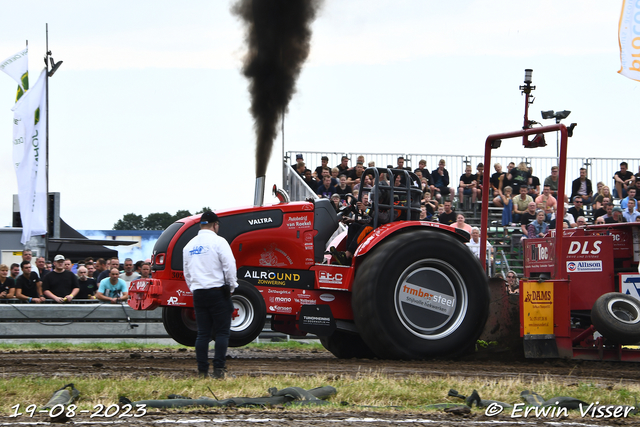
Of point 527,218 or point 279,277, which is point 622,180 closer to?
point 527,218

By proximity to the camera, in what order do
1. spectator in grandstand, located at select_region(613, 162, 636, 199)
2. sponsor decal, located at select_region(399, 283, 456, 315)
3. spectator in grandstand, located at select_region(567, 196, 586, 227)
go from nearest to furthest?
1. sponsor decal, located at select_region(399, 283, 456, 315)
2. spectator in grandstand, located at select_region(567, 196, 586, 227)
3. spectator in grandstand, located at select_region(613, 162, 636, 199)

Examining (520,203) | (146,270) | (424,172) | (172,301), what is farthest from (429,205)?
(172,301)

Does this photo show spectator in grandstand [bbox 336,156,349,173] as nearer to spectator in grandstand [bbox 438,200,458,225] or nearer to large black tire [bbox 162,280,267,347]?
spectator in grandstand [bbox 438,200,458,225]

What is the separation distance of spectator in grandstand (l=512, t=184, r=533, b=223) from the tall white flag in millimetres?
11200

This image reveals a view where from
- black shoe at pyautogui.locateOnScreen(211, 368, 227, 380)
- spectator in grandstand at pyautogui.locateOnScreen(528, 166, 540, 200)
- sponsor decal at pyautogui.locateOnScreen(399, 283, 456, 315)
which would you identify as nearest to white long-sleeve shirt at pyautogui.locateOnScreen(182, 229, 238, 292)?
black shoe at pyautogui.locateOnScreen(211, 368, 227, 380)

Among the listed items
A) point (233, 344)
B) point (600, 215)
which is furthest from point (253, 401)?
point (600, 215)

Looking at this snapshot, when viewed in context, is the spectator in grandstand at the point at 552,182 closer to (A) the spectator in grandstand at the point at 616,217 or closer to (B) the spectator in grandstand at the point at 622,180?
(A) the spectator in grandstand at the point at 616,217

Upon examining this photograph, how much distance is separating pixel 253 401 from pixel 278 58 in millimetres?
8629

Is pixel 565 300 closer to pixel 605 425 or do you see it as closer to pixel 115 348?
pixel 605 425

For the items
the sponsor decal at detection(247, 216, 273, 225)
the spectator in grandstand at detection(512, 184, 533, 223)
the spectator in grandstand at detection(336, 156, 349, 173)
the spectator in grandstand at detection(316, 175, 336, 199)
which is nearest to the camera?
the sponsor decal at detection(247, 216, 273, 225)

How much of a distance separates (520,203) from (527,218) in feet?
1.30

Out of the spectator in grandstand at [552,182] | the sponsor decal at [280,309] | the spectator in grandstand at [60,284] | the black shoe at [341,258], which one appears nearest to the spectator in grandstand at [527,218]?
the spectator in grandstand at [552,182]

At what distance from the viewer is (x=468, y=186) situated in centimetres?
1892

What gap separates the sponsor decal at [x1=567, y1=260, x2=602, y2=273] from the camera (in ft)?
31.4
